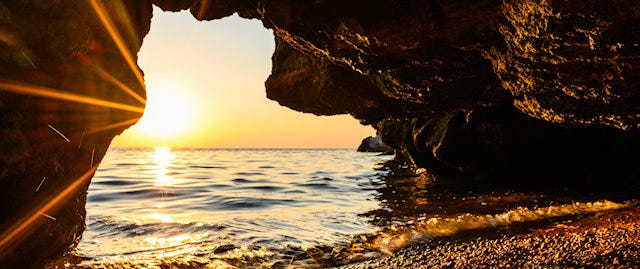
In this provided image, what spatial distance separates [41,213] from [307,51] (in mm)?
4952

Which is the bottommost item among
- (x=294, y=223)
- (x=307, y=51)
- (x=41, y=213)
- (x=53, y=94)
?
(x=294, y=223)

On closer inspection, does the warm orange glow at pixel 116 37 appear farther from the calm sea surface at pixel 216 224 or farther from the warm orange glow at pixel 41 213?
the calm sea surface at pixel 216 224

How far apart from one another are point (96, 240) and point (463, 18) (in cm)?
699

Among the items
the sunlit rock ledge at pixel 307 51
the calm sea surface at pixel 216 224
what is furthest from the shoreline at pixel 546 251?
the sunlit rock ledge at pixel 307 51

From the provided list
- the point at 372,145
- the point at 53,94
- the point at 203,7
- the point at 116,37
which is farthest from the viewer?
the point at 372,145

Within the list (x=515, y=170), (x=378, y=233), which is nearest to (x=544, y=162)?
(x=515, y=170)

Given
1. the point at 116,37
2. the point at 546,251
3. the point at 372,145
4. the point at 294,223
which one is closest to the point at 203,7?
the point at 116,37

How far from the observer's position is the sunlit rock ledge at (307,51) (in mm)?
4367

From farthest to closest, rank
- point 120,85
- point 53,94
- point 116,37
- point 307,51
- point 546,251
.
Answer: point 307,51 → point 120,85 → point 116,37 → point 53,94 → point 546,251

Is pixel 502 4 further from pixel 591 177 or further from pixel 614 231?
pixel 591 177

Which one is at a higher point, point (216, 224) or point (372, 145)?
point (372, 145)

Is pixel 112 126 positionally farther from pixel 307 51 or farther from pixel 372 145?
Answer: pixel 372 145

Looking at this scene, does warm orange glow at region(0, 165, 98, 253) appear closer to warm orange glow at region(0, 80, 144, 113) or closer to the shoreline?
warm orange glow at region(0, 80, 144, 113)

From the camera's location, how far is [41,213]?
536cm
